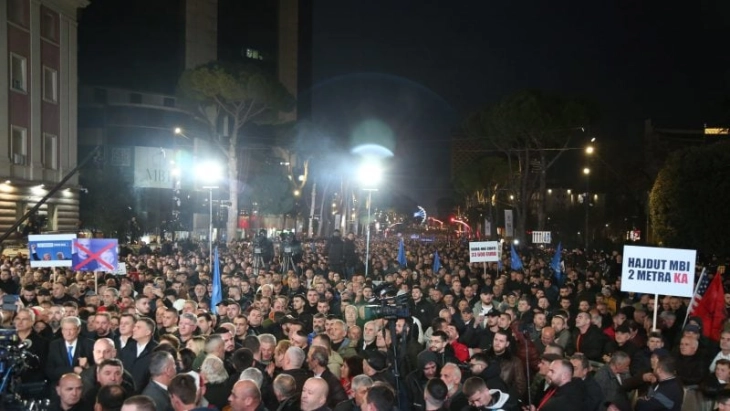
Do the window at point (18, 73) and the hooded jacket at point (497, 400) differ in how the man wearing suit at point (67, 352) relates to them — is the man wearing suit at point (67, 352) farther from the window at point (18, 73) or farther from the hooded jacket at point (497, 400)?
the window at point (18, 73)

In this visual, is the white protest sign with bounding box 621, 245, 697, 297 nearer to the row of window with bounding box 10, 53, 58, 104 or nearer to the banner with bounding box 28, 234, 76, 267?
the banner with bounding box 28, 234, 76, 267

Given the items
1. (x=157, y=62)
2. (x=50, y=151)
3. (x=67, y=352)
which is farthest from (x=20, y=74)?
(x=157, y=62)

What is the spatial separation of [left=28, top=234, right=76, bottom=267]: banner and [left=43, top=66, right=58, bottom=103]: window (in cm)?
2195

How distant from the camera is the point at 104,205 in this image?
43.8 metres

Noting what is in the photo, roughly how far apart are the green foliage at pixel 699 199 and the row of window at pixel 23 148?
24281mm

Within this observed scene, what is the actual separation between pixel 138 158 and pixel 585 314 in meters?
54.8

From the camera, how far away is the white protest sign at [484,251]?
67.9 feet

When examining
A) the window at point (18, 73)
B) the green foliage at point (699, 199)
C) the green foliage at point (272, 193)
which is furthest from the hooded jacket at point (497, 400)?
the green foliage at point (272, 193)

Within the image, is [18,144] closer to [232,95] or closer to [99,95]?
[232,95]

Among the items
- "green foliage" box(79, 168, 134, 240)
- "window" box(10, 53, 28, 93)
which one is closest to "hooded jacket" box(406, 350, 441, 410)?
"window" box(10, 53, 28, 93)

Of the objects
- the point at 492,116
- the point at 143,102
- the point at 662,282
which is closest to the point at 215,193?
the point at 143,102

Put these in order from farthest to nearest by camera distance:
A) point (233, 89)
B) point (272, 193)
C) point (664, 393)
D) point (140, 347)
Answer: point (272, 193) < point (233, 89) < point (140, 347) < point (664, 393)

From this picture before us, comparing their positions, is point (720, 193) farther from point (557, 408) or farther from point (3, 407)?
point (3, 407)

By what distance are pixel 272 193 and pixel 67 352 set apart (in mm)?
56479
